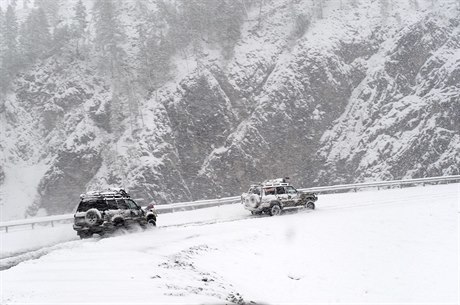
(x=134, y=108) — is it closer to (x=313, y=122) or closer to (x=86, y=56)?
(x=86, y=56)

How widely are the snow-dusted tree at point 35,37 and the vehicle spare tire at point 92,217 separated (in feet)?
145

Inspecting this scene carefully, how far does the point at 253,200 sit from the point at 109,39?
39.6m

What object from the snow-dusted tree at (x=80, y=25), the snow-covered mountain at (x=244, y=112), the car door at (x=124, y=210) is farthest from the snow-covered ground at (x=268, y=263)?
the snow-dusted tree at (x=80, y=25)

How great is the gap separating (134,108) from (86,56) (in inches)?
495

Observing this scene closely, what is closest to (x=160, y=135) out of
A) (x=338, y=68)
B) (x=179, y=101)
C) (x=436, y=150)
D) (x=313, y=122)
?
(x=179, y=101)

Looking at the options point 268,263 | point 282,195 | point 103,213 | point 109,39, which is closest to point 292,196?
point 282,195

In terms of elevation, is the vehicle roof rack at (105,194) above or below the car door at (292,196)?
above

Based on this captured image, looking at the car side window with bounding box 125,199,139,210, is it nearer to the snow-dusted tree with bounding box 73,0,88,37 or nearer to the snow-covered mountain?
the snow-covered mountain

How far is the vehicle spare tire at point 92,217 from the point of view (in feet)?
56.9

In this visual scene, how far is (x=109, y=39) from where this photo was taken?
54.2m

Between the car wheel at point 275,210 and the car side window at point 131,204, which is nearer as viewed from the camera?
the car side window at point 131,204

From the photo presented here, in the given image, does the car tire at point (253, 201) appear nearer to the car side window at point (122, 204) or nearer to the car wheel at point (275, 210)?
the car wheel at point (275, 210)

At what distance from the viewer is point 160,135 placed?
4578 centimetres

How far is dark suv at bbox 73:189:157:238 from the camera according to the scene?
57.2 feet
